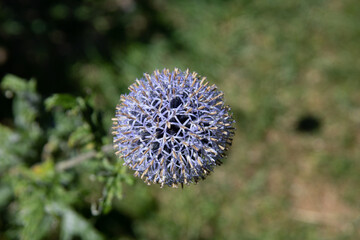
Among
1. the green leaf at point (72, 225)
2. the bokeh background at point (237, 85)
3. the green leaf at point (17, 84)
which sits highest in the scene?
the bokeh background at point (237, 85)

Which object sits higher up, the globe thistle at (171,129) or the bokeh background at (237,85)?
the bokeh background at (237,85)

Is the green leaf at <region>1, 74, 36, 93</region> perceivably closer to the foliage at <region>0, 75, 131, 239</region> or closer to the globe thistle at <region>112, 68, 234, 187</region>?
the foliage at <region>0, 75, 131, 239</region>

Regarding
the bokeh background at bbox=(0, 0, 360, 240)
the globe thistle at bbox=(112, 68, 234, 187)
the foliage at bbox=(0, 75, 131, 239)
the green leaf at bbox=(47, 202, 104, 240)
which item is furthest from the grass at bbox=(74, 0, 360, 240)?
the globe thistle at bbox=(112, 68, 234, 187)

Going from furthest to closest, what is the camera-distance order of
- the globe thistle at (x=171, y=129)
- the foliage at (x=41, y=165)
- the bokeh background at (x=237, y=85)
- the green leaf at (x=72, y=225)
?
the bokeh background at (x=237, y=85) → the green leaf at (x=72, y=225) → the foliage at (x=41, y=165) → the globe thistle at (x=171, y=129)

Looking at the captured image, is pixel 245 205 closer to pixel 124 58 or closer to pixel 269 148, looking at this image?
pixel 269 148

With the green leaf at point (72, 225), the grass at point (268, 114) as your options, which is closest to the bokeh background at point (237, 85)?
the grass at point (268, 114)

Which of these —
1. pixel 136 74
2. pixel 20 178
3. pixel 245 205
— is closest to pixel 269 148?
pixel 245 205

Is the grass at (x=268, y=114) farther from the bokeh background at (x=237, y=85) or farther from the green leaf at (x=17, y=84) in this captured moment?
the green leaf at (x=17, y=84)
